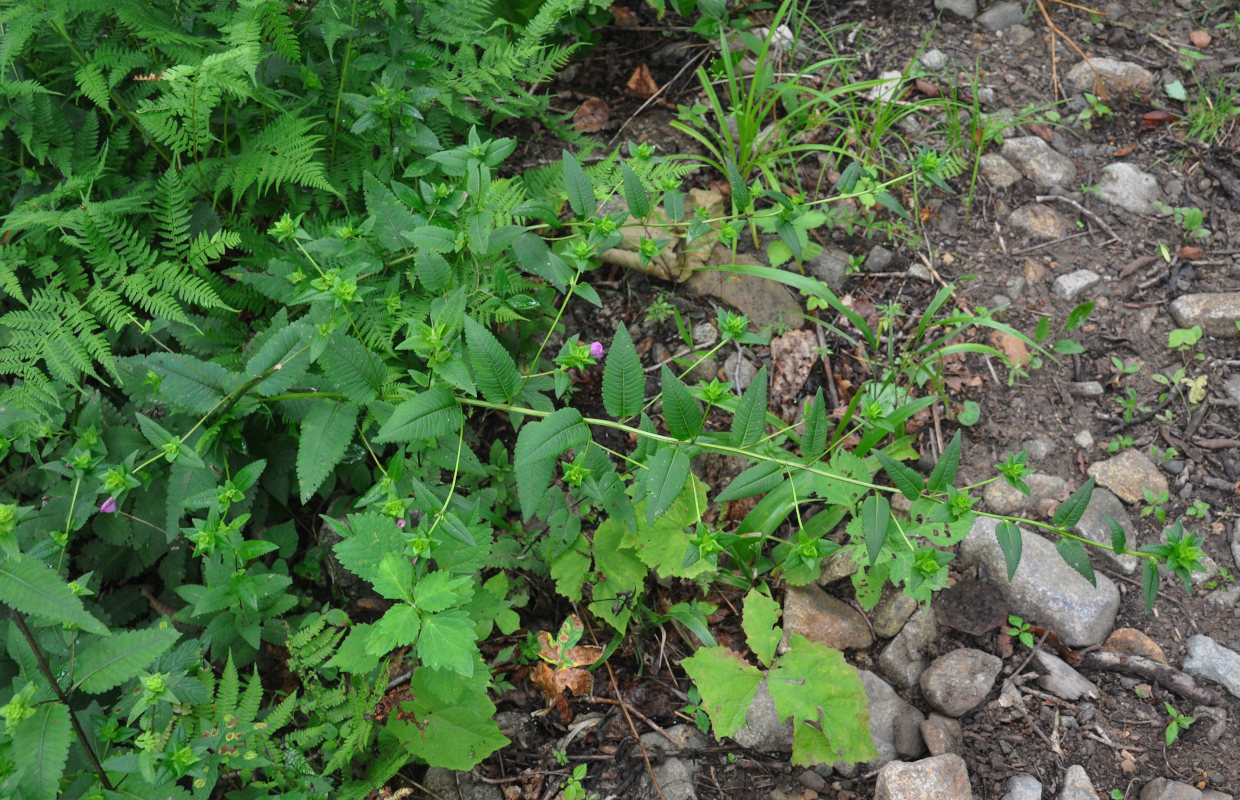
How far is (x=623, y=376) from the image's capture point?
2080mm

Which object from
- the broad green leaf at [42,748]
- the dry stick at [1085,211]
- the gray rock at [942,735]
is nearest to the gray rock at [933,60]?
the dry stick at [1085,211]

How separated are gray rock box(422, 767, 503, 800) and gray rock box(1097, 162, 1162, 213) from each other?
337cm

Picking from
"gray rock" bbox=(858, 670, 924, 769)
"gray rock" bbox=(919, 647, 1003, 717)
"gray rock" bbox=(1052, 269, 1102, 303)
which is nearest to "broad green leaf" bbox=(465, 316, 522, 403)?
"gray rock" bbox=(858, 670, 924, 769)

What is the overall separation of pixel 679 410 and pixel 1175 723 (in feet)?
5.80

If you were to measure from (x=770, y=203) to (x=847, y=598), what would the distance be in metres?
1.73

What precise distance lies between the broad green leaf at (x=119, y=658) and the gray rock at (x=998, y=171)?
11.4ft

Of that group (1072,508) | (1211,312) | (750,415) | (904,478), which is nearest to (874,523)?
(904,478)

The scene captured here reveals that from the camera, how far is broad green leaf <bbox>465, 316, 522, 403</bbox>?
2.06 meters

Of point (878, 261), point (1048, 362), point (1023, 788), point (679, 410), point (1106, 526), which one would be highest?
point (679, 410)

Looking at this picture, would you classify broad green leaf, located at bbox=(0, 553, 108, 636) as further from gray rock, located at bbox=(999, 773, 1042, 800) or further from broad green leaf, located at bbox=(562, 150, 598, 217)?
gray rock, located at bbox=(999, 773, 1042, 800)

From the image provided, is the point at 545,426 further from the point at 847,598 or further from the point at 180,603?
the point at 180,603

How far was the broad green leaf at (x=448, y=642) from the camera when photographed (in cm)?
178

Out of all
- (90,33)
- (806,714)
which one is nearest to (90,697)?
(806,714)

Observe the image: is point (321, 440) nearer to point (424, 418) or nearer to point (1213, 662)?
point (424, 418)
